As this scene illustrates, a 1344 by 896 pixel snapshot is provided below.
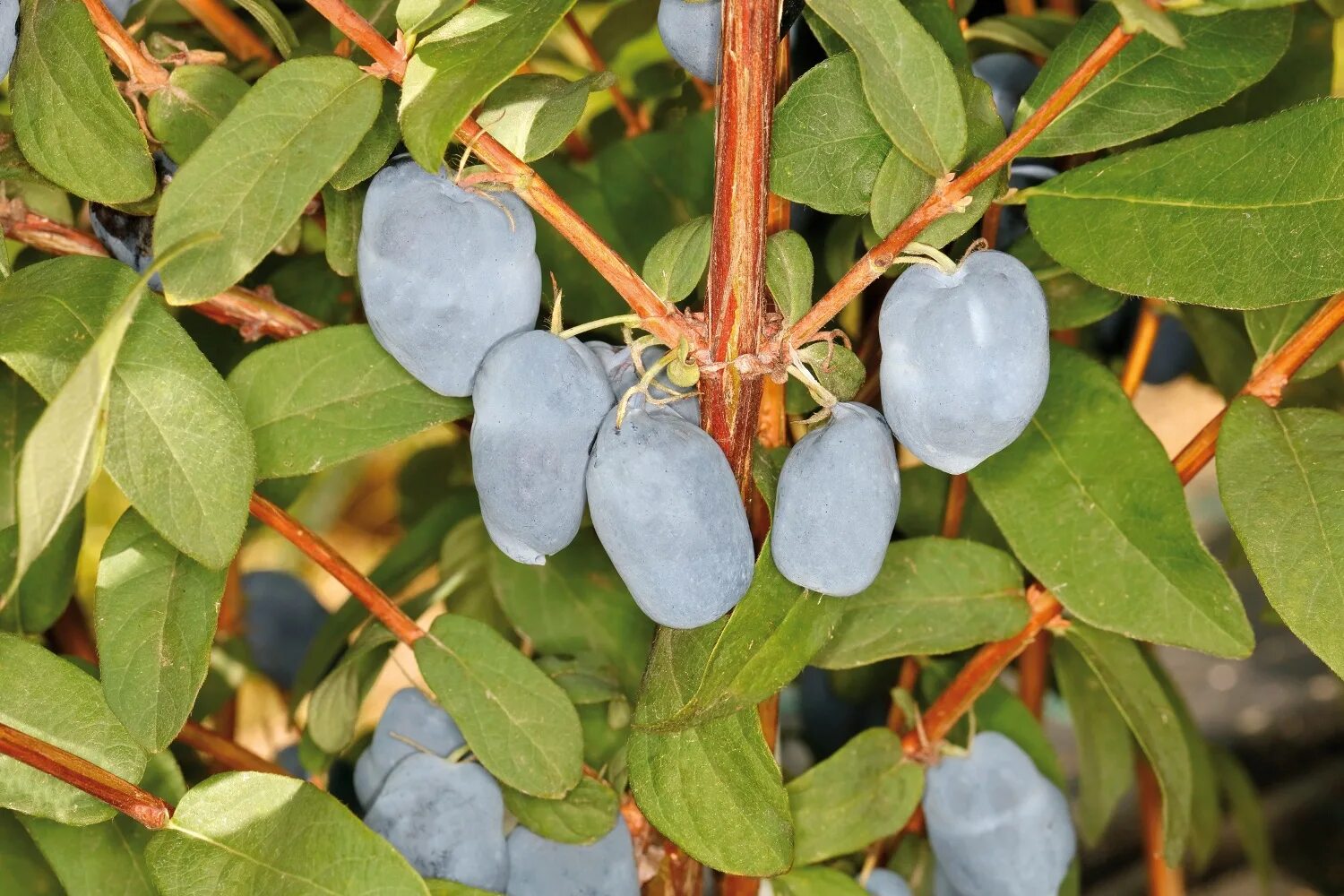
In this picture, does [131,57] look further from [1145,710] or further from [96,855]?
[1145,710]

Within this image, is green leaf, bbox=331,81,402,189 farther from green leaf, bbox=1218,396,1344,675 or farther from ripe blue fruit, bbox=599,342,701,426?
green leaf, bbox=1218,396,1344,675

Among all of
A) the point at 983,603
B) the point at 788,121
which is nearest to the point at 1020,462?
the point at 983,603

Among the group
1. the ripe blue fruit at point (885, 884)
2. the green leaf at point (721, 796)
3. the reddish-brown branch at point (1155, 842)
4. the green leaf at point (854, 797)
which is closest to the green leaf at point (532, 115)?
the green leaf at point (721, 796)

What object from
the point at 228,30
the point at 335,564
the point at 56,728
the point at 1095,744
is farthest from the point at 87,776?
the point at 1095,744

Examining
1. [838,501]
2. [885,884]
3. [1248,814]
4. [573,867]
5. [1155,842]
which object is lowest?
[1248,814]

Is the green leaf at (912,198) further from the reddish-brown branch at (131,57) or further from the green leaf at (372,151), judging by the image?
the reddish-brown branch at (131,57)

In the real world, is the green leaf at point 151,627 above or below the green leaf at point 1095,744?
above

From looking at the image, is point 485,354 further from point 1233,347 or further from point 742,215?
point 1233,347
